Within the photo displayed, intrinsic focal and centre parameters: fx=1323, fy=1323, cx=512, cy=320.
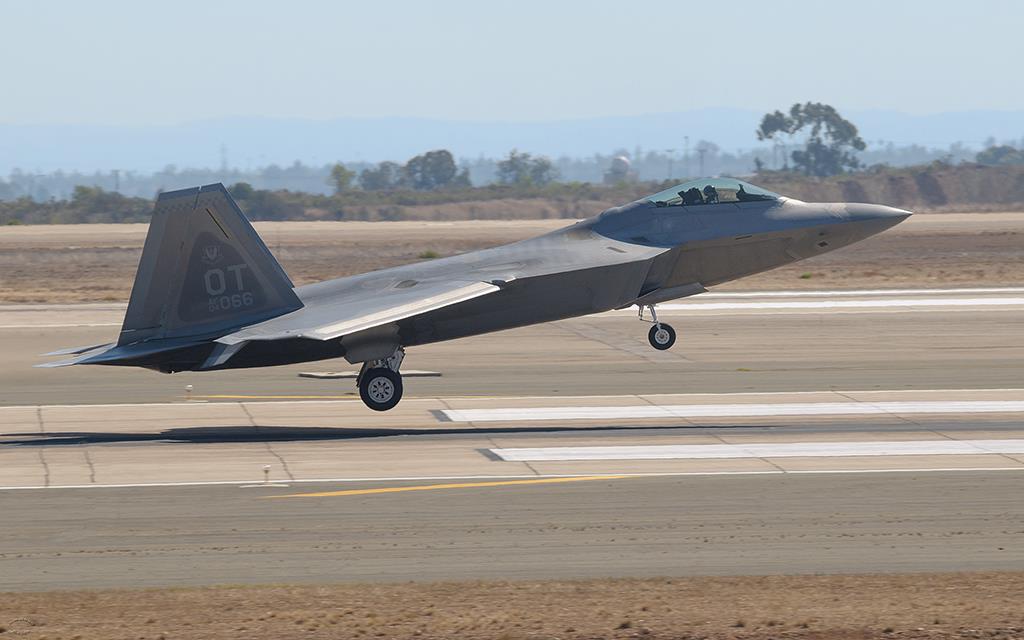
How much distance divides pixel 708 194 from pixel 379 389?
6.83 meters

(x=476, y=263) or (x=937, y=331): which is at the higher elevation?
(x=476, y=263)

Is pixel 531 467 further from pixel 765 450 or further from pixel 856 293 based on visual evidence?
pixel 856 293

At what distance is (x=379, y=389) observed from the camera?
22312mm

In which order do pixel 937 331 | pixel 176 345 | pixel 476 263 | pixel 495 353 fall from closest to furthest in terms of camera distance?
pixel 176 345 < pixel 476 263 < pixel 495 353 < pixel 937 331

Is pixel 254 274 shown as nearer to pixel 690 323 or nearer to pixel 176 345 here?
pixel 176 345

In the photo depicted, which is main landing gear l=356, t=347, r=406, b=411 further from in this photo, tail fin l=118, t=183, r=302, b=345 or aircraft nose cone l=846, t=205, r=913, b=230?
aircraft nose cone l=846, t=205, r=913, b=230

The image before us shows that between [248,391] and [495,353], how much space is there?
6.93 m

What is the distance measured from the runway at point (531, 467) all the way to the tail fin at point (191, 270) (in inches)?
71.2

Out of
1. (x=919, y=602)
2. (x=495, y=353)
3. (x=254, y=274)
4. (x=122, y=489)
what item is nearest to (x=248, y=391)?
(x=254, y=274)

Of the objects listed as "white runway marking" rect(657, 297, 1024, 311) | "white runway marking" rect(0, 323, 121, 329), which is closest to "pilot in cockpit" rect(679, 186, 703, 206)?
"white runway marking" rect(657, 297, 1024, 311)

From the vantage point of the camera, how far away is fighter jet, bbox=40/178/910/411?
21109 millimetres

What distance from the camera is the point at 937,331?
33.8 meters

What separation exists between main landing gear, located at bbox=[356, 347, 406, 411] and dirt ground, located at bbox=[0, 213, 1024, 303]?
80.5 feet

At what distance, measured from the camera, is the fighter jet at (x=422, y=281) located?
21109 mm
